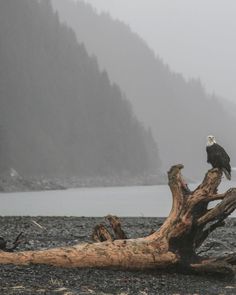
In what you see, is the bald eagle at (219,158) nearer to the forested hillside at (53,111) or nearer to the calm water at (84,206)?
the calm water at (84,206)

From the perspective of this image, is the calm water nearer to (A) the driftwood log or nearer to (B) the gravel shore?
(A) the driftwood log

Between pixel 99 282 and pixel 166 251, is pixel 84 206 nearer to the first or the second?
pixel 166 251

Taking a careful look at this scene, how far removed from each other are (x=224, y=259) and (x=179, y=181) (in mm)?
2056

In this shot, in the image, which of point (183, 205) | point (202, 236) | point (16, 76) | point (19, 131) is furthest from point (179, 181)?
point (16, 76)

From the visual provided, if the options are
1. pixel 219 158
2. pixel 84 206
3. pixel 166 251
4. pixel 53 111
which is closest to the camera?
pixel 166 251

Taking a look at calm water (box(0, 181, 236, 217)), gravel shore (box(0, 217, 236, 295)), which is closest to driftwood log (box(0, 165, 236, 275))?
gravel shore (box(0, 217, 236, 295))

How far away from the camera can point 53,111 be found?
173 m

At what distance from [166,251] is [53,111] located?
532 feet

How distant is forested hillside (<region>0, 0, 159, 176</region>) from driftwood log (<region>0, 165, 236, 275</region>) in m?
127

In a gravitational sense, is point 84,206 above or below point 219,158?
below

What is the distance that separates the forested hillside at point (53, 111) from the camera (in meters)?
154

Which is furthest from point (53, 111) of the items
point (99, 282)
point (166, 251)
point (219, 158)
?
point (99, 282)

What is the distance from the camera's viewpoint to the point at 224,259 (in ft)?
42.3

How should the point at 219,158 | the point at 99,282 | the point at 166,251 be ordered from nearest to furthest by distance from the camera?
the point at 99,282 < the point at 166,251 < the point at 219,158
